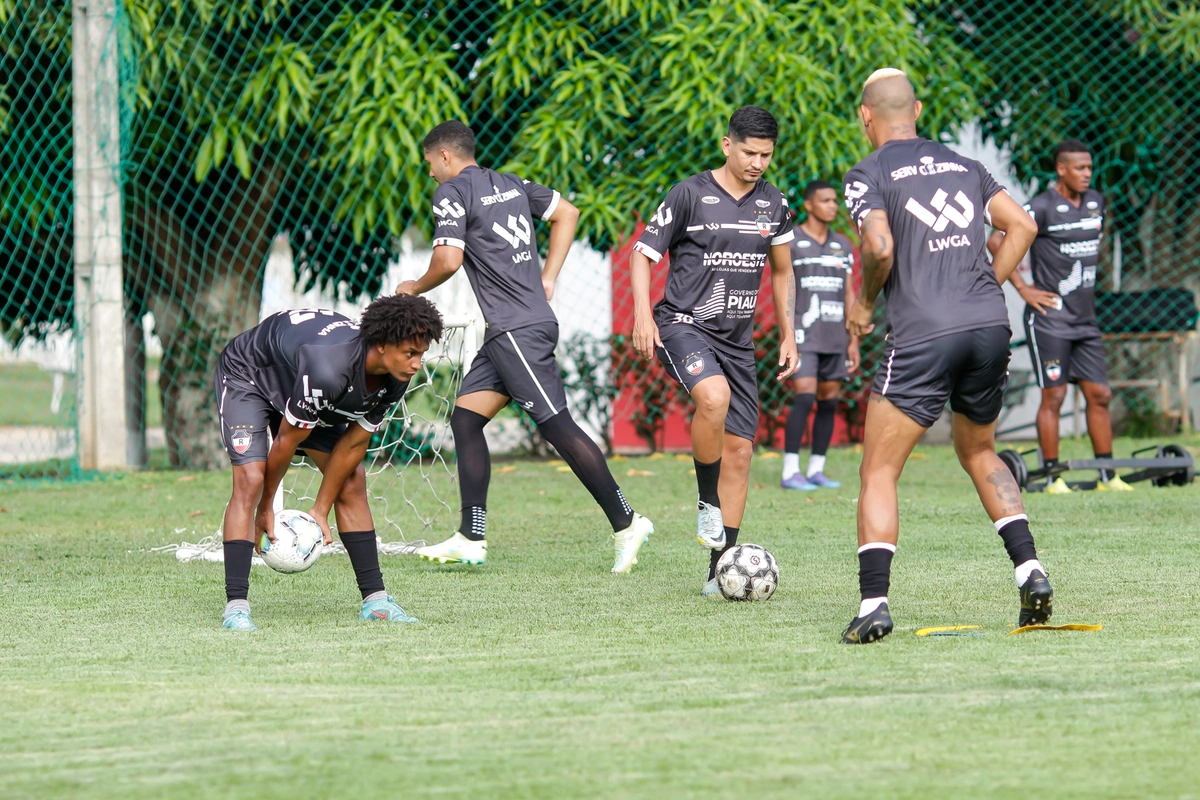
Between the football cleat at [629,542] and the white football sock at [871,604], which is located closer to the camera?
the white football sock at [871,604]

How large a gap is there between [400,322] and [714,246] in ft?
6.19

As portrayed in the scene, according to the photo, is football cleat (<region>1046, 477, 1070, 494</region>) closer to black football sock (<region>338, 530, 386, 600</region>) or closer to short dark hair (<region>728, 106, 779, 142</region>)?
short dark hair (<region>728, 106, 779, 142</region>)

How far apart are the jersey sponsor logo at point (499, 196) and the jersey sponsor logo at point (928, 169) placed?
8.53 ft

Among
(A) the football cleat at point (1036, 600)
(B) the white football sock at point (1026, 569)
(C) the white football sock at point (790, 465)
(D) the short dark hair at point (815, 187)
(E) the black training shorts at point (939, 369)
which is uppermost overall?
(D) the short dark hair at point (815, 187)

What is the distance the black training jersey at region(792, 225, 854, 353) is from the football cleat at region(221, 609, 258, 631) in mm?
6181

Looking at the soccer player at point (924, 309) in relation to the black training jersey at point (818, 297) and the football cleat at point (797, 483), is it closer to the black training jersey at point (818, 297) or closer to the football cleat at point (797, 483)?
the football cleat at point (797, 483)

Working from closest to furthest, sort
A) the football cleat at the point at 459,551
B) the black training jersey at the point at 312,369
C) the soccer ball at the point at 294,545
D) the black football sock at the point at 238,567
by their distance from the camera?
the black training jersey at the point at 312,369, the black football sock at the point at 238,567, the soccer ball at the point at 294,545, the football cleat at the point at 459,551

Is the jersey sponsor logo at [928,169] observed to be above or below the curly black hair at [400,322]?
above

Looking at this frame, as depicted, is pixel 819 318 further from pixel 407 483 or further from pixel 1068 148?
pixel 407 483

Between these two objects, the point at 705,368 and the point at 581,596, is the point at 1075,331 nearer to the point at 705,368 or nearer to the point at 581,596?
the point at 705,368

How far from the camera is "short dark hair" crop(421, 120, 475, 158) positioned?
24.0ft

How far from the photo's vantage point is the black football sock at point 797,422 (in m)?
10.8

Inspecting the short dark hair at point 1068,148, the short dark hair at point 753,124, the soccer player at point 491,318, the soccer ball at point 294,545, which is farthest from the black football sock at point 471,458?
the short dark hair at point 1068,148

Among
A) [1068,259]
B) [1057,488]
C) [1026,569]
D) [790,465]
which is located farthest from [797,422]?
[1026,569]
